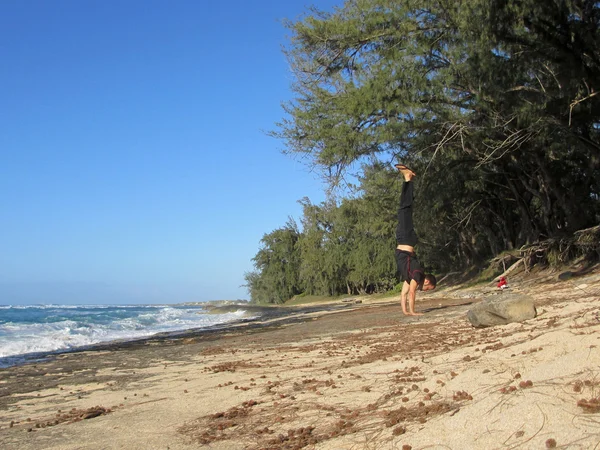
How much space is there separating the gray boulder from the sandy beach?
8.7 inches

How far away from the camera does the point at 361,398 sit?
461 cm

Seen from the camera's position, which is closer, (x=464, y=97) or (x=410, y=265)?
(x=410, y=265)

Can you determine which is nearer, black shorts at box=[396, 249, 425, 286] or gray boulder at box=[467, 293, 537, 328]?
gray boulder at box=[467, 293, 537, 328]

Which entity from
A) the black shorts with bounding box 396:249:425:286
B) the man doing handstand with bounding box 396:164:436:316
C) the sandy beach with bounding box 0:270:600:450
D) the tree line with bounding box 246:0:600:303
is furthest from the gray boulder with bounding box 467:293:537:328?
the tree line with bounding box 246:0:600:303

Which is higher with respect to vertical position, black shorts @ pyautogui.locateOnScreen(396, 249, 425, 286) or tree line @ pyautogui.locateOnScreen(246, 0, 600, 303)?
tree line @ pyautogui.locateOnScreen(246, 0, 600, 303)

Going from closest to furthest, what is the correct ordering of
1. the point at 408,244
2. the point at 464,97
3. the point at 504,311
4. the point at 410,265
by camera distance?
1. the point at 504,311
2. the point at 408,244
3. the point at 410,265
4. the point at 464,97

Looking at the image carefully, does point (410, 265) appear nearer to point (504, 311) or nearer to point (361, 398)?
point (504, 311)

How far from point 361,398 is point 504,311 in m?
3.44

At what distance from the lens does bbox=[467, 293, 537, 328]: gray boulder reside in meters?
7.27

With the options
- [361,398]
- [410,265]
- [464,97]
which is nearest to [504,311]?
[410,265]

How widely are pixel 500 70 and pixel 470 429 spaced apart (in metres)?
10.8

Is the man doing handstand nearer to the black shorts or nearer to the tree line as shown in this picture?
the black shorts

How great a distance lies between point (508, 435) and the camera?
3055mm

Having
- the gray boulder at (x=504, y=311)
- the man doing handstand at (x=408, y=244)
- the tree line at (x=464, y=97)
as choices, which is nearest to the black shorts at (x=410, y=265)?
the man doing handstand at (x=408, y=244)
